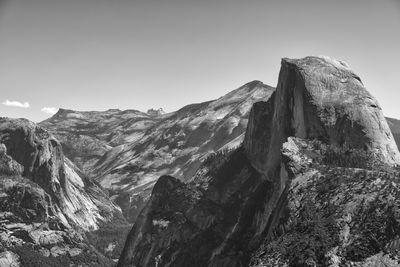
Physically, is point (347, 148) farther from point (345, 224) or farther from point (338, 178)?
point (345, 224)

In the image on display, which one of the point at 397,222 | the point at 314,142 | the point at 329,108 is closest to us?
the point at 397,222

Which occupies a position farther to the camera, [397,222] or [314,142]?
[314,142]

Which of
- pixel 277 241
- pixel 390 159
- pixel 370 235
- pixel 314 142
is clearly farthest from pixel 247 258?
pixel 370 235

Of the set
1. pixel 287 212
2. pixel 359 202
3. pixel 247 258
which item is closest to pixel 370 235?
pixel 359 202

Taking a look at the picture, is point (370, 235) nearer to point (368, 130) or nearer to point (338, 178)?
point (338, 178)

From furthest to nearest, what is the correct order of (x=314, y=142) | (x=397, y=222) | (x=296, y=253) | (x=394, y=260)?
(x=314, y=142) → (x=296, y=253) → (x=397, y=222) → (x=394, y=260)

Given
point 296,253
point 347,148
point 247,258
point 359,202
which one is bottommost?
point 247,258

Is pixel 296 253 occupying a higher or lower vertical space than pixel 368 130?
lower

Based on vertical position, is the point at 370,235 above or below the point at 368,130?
below

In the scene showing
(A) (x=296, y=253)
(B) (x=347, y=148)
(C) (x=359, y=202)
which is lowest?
(A) (x=296, y=253)
